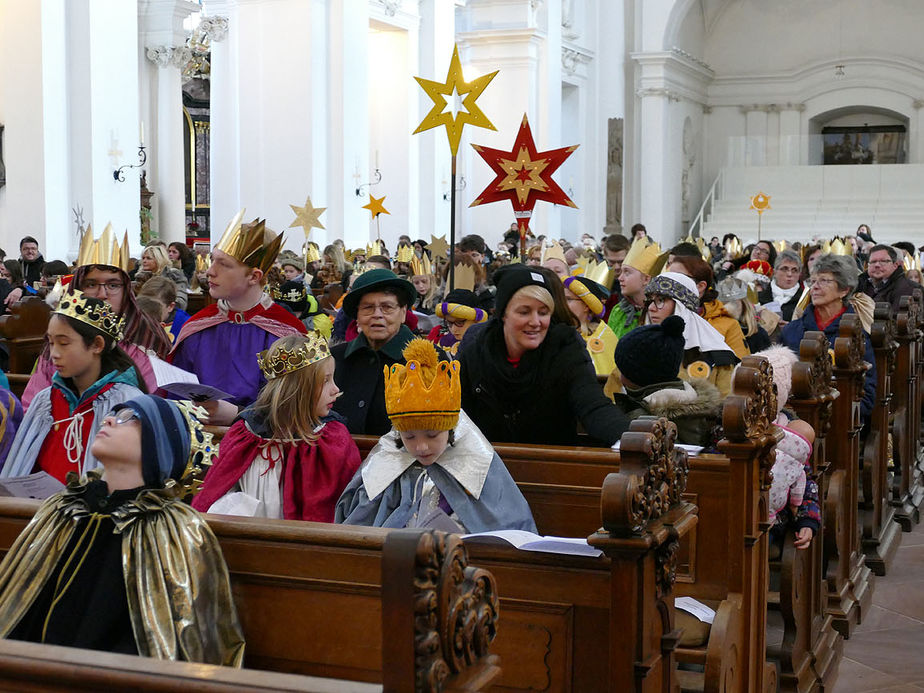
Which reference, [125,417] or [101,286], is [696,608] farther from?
[101,286]

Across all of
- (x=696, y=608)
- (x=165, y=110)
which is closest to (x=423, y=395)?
(x=696, y=608)

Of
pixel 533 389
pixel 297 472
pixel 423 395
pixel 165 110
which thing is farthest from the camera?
pixel 165 110

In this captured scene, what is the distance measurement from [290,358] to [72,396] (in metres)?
0.78

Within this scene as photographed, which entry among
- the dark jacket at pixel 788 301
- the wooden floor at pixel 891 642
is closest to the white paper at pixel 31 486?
the wooden floor at pixel 891 642

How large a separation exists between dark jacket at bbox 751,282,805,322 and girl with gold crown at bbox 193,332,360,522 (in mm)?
5644

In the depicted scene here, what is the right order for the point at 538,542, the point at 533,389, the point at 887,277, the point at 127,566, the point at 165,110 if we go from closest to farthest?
1. the point at 127,566
2. the point at 538,542
3. the point at 533,389
4. the point at 887,277
5. the point at 165,110

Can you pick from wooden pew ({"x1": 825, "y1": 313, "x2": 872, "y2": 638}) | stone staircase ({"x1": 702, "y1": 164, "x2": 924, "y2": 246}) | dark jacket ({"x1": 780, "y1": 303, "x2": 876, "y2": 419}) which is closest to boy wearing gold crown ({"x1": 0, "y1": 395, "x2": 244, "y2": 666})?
wooden pew ({"x1": 825, "y1": 313, "x2": 872, "y2": 638})

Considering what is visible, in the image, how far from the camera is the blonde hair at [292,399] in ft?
11.8

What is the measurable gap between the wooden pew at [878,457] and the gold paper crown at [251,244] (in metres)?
3.22

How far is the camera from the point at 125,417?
2.64 m

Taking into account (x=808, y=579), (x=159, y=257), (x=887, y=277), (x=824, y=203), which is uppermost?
(x=824, y=203)

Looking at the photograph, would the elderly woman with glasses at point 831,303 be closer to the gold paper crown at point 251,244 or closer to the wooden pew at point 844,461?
the wooden pew at point 844,461

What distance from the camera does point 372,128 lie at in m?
19.8

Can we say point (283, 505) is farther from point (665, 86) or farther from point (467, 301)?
point (665, 86)
